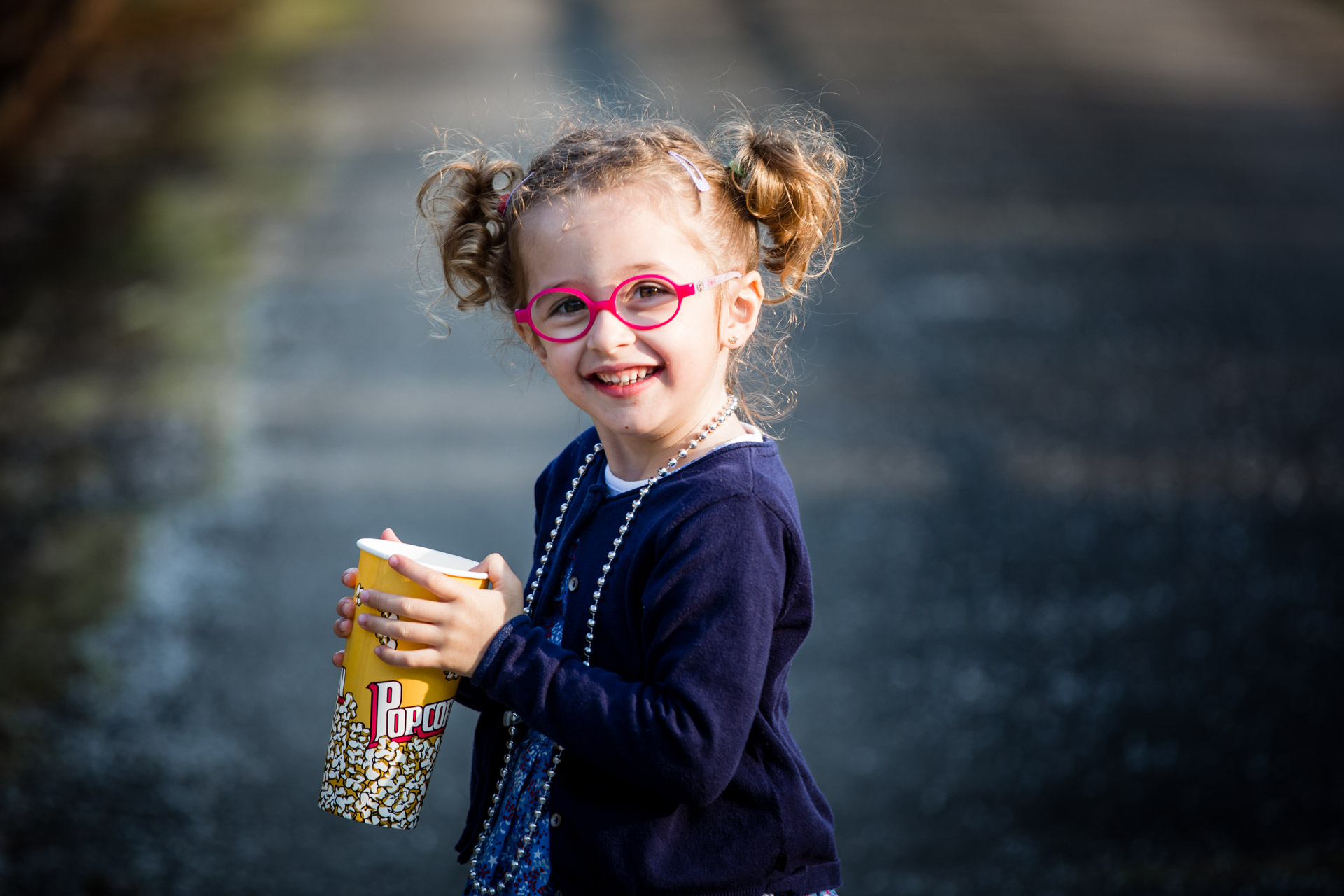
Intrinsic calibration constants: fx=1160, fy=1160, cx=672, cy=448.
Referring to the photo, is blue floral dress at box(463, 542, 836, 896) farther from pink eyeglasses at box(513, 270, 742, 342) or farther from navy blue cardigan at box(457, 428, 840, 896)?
pink eyeglasses at box(513, 270, 742, 342)

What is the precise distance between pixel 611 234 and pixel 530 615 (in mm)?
475

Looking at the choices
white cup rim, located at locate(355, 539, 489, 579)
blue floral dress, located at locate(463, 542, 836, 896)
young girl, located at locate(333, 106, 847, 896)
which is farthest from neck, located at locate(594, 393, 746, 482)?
white cup rim, located at locate(355, 539, 489, 579)

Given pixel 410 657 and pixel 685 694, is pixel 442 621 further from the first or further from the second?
pixel 685 694

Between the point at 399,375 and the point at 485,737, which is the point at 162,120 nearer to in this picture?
the point at 399,375

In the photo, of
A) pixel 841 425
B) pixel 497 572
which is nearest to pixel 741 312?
pixel 497 572

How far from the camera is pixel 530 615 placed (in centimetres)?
143

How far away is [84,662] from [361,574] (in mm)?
Result: 2526

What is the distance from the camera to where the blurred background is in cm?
315

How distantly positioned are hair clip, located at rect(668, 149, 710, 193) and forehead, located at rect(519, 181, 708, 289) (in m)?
0.02

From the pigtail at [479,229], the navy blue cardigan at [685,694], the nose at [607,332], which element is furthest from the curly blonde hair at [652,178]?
the navy blue cardigan at [685,694]

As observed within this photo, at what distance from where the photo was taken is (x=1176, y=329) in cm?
482

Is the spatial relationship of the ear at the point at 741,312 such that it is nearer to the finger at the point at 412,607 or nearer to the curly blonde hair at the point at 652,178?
the curly blonde hair at the point at 652,178

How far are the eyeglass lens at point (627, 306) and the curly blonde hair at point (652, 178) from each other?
0.25ft

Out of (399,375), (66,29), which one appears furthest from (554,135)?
(66,29)
